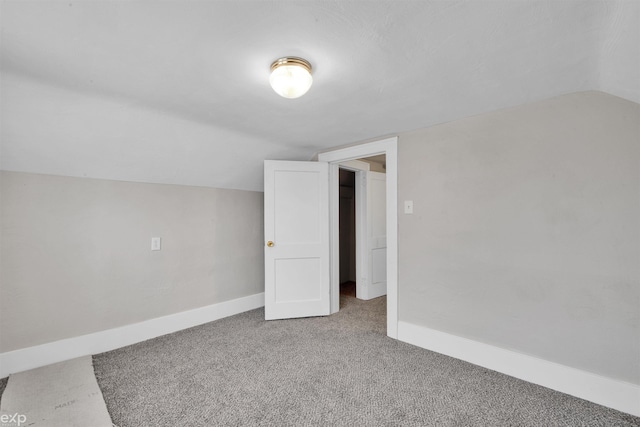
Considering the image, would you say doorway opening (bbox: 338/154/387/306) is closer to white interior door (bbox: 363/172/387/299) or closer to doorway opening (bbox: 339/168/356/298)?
white interior door (bbox: 363/172/387/299)

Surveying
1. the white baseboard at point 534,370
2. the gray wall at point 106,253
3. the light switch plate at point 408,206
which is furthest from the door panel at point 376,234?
the gray wall at point 106,253

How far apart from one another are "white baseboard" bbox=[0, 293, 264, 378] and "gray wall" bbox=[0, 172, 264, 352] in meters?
0.06

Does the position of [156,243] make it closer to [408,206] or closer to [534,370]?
[408,206]

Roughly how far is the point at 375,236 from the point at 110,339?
3.29 metres

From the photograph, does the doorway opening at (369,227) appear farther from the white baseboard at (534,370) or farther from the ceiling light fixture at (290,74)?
the ceiling light fixture at (290,74)

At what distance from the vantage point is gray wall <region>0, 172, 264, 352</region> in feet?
7.29

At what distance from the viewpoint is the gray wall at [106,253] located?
222cm

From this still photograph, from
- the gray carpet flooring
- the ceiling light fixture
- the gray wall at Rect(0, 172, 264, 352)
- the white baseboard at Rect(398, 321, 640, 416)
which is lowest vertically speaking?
the gray carpet flooring

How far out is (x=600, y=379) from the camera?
1841 millimetres

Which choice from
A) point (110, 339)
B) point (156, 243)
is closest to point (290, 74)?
point (156, 243)

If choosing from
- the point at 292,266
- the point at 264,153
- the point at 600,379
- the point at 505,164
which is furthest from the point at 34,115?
the point at 600,379

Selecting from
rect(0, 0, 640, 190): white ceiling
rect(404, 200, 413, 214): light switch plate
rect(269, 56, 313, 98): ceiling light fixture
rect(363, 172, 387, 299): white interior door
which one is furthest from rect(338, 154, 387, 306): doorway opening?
rect(269, 56, 313, 98): ceiling light fixture

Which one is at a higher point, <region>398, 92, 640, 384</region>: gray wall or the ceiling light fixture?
the ceiling light fixture

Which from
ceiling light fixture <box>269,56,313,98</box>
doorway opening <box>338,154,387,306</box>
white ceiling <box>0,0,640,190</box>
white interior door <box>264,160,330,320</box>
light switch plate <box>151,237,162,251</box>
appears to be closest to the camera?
white ceiling <box>0,0,640,190</box>
